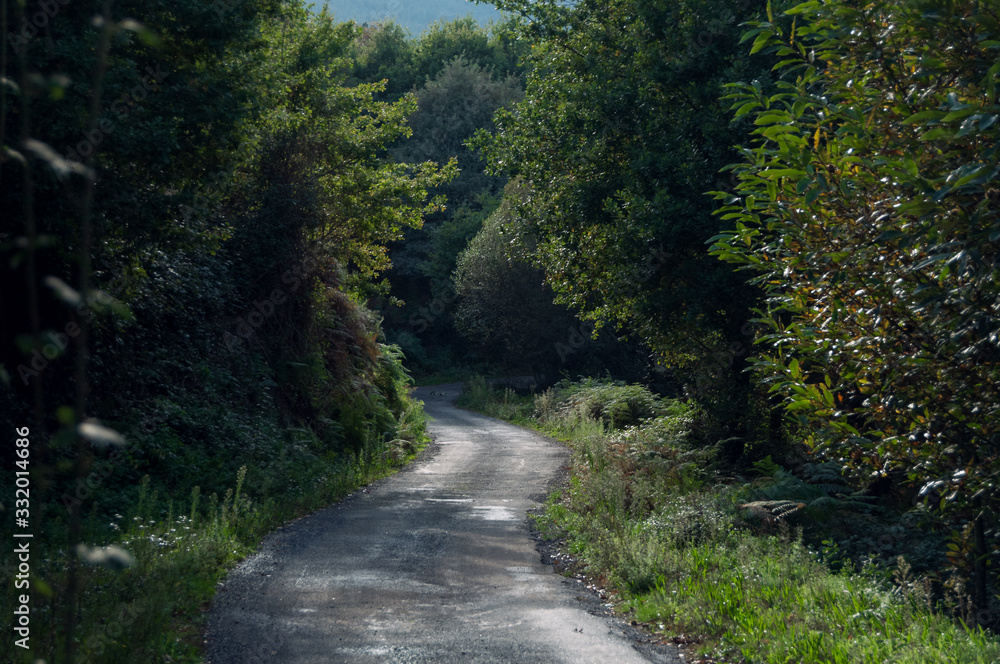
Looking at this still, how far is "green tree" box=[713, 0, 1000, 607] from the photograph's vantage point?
4363 mm

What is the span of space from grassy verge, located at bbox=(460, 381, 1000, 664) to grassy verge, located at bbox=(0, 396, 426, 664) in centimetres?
373

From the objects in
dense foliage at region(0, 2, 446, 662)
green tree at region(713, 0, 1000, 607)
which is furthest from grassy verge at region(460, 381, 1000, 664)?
dense foliage at region(0, 2, 446, 662)

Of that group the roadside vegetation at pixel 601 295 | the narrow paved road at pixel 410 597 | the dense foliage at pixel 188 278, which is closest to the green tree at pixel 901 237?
the roadside vegetation at pixel 601 295

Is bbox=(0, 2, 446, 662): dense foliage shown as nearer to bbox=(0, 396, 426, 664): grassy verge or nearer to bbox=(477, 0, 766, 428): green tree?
bbox=(0, 396, 426, 664): grassy verge

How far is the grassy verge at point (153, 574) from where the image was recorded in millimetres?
5074

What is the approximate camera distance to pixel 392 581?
7.64m

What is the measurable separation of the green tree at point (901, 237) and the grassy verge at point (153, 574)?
14.2ft

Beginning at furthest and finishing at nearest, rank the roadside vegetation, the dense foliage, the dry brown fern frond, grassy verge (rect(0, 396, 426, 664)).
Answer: the dry brown fern frond
the dense foliage
grassy verge (rect(0, 396, 426, 664))
the roadside vegetation

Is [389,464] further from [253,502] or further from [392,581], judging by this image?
[392,581]

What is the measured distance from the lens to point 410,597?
7.10 meters

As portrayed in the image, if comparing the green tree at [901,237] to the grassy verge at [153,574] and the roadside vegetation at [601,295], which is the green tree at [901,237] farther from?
the grassy verge at [153,574]

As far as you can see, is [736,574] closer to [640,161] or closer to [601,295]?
[640,161]

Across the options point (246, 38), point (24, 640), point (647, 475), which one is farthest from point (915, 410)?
point (246, 38)

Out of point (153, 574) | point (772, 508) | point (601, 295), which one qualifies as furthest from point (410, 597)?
point (601, 295)
